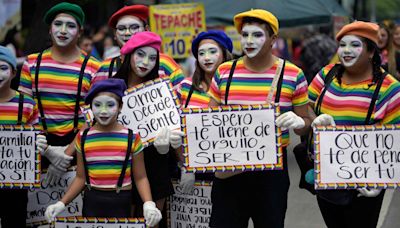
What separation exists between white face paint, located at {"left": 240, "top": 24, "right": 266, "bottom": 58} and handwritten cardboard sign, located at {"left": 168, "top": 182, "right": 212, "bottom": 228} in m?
1.37

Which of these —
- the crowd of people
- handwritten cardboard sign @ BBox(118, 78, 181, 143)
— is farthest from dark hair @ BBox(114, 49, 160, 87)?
handwritten cardboard sign @ BBox(118, 78, 181, 143)

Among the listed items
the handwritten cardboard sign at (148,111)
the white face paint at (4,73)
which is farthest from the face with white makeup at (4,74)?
the handwritten cardboard sign at (148,111)

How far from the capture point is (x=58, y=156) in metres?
6.12

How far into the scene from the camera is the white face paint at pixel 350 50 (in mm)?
5441

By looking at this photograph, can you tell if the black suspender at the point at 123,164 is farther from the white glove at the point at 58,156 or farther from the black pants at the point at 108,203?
the white glove at the point at 58,156

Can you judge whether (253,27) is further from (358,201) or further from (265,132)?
(358,201)

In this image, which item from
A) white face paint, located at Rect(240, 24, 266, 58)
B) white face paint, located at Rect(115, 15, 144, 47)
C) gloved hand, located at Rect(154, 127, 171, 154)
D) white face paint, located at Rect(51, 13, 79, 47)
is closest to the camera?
white face paint, located at Rect(240, 24, 266, 58)

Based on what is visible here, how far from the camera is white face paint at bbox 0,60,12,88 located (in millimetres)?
6016

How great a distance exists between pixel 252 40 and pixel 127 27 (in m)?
1.49

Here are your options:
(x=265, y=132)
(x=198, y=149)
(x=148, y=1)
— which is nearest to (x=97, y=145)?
(x=198, y=149)

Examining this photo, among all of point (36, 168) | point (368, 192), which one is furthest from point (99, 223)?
point (368, 192)

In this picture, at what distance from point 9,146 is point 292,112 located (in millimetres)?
2046

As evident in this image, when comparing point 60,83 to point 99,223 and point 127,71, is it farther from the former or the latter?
point 99,223

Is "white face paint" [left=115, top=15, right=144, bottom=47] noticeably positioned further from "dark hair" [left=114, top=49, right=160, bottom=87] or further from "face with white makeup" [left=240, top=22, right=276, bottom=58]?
"face with white makeup" [left=240, top=22, right=276, bottom=58]
